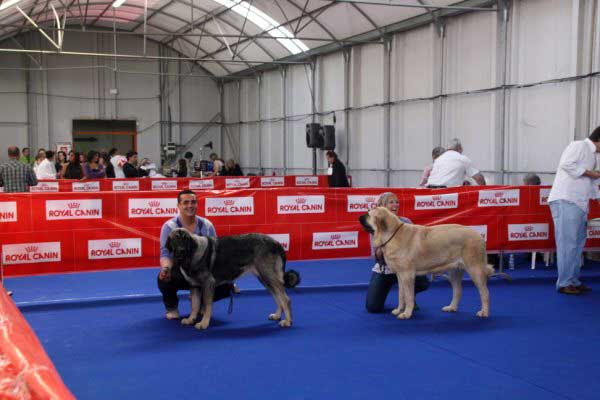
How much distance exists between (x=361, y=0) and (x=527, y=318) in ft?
31.6

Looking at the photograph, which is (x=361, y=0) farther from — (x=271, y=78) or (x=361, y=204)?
(x=271, y=78)

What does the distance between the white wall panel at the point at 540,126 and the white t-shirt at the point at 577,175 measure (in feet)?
16.1

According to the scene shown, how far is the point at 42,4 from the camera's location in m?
19.6

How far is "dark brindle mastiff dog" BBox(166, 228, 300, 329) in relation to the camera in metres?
5.04

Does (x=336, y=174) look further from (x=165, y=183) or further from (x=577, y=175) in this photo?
(x=577, y=175)

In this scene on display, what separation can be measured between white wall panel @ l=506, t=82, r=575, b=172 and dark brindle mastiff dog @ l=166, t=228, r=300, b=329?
313 inches

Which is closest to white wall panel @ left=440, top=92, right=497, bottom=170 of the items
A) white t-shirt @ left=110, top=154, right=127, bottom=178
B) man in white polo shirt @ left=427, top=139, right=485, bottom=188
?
man in white polo shirt @ left=427, top=139, right=485, bottom=188

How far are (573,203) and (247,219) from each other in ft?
11.6

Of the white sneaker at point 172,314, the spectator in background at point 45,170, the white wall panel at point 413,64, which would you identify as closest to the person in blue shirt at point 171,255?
the white sneaker at point 172,314

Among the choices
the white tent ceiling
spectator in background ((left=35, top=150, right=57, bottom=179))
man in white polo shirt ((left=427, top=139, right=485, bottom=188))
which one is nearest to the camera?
man in white polo shirt ((left=427, top=139, right=485, bottom=188))

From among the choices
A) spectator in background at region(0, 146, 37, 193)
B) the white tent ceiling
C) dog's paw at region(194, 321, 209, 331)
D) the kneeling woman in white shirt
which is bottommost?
dog's paw at region(194, 321, 209, 331)

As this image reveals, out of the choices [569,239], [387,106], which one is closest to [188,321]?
[569,239]

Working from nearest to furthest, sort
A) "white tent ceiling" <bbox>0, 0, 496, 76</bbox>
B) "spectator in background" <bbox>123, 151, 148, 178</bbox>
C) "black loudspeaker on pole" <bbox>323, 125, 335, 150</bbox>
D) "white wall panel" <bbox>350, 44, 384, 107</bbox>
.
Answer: "spectator in background" <bbox>123, 151, 148, 178</bbox>
"white tent ceiling" <bbox>0, 0, 496, 76</bbox>
"white wall panel" <bbox>350, 44, 384, 107</bbox>
"black loudspeaker on pole" <bbox>323, 125, 335, 150</bbox>

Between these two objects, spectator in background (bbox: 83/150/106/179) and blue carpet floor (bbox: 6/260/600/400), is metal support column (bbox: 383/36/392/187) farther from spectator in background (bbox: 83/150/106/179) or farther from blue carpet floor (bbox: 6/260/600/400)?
blue carpet floor (bbox: 6/260/600/400)
